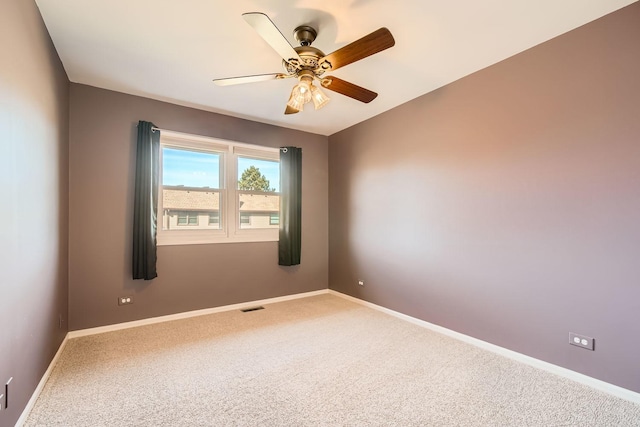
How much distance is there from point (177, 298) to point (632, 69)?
15.5 ft

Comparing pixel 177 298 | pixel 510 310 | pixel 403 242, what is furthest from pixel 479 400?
pixel 177 298

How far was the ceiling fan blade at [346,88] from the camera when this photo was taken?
232 cm

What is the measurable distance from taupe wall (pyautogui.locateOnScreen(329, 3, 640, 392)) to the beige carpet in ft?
1.33

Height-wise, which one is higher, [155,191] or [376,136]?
[376,136]

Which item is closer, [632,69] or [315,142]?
[632,69]

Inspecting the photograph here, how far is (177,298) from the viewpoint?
358cm

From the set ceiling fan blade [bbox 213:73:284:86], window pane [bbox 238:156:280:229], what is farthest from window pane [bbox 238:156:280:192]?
ceiling fan blade [bbox 213:73:284:86]

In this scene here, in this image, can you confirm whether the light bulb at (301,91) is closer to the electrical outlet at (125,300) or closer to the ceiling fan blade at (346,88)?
the ceiling fan blade at (346,88)

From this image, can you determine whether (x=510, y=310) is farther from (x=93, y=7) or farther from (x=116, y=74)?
(x=116, y=74)

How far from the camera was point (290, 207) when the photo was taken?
14.3 ft

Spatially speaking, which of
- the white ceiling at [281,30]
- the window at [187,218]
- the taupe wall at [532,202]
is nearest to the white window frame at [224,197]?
the window at [187,218]

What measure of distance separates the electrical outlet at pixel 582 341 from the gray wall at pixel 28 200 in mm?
3654

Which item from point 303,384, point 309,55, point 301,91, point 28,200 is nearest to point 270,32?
point 309,55

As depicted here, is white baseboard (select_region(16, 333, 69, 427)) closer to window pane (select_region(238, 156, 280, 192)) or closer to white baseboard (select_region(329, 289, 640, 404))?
window pane (select_region(238, 156, 280, 192))
